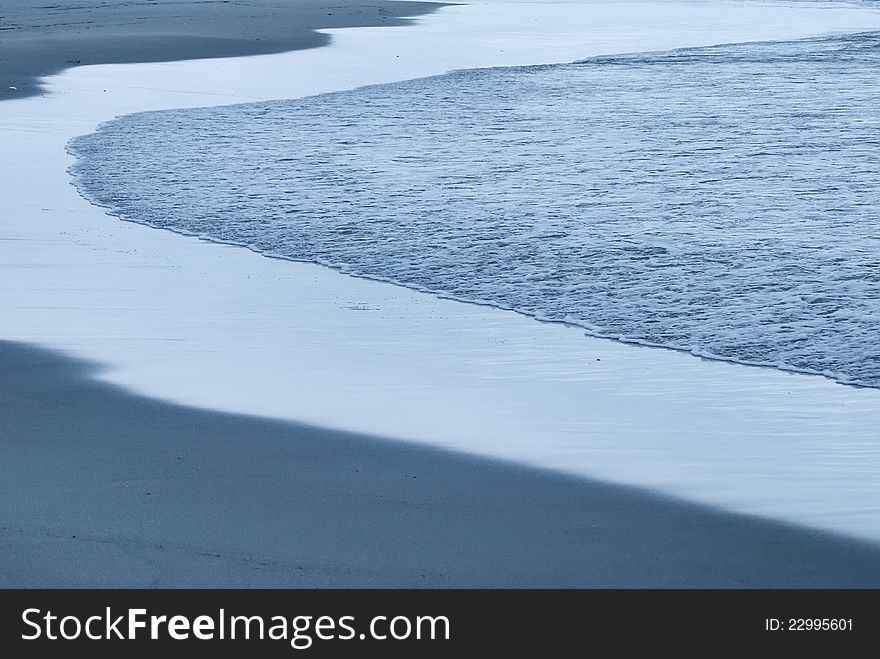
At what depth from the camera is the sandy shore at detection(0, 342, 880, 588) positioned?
464cm

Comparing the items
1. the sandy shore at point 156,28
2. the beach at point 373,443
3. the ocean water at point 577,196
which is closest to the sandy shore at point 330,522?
the beach at point 373,443

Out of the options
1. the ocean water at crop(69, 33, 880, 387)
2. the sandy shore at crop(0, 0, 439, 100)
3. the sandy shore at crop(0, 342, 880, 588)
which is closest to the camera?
the sandy shore at crop(0, 342, 880, 588)

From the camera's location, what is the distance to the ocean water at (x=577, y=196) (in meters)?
8.48

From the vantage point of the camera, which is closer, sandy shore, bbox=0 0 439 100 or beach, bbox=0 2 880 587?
beach, bbox=0 2 880 587

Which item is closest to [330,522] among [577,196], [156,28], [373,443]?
[373,443]

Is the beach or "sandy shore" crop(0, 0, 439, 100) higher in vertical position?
"sandy shore" crop(0, 0, 439, 100)

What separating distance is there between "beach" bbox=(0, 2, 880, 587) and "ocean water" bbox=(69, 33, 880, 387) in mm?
528

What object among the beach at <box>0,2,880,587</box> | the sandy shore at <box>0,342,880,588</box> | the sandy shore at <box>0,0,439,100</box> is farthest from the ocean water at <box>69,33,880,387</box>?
the sandy shore at <box>0,0,439,100</box>

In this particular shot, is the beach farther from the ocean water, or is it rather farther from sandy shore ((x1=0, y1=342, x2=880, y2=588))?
the ocean water

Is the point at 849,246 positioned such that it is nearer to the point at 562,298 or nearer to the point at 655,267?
the point at 655,267

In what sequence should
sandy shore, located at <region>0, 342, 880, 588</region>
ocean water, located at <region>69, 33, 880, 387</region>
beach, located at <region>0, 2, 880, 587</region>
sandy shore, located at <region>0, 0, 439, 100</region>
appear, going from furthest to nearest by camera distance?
1. sandy shore, located at <region>0, 0, 439, 100</region>
2. ocean water, located at <region>69, 33, 880, 387</region>
3. beach, located at <region>0, 2, 880, 587</region>
4. sandy shore, located at <region>0, 342, 880, 588</region>

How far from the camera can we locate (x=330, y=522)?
5.08 metres

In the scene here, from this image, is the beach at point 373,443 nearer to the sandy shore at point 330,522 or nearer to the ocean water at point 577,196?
the sandy shore at point 330,522

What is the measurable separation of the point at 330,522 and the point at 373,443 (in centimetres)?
94
